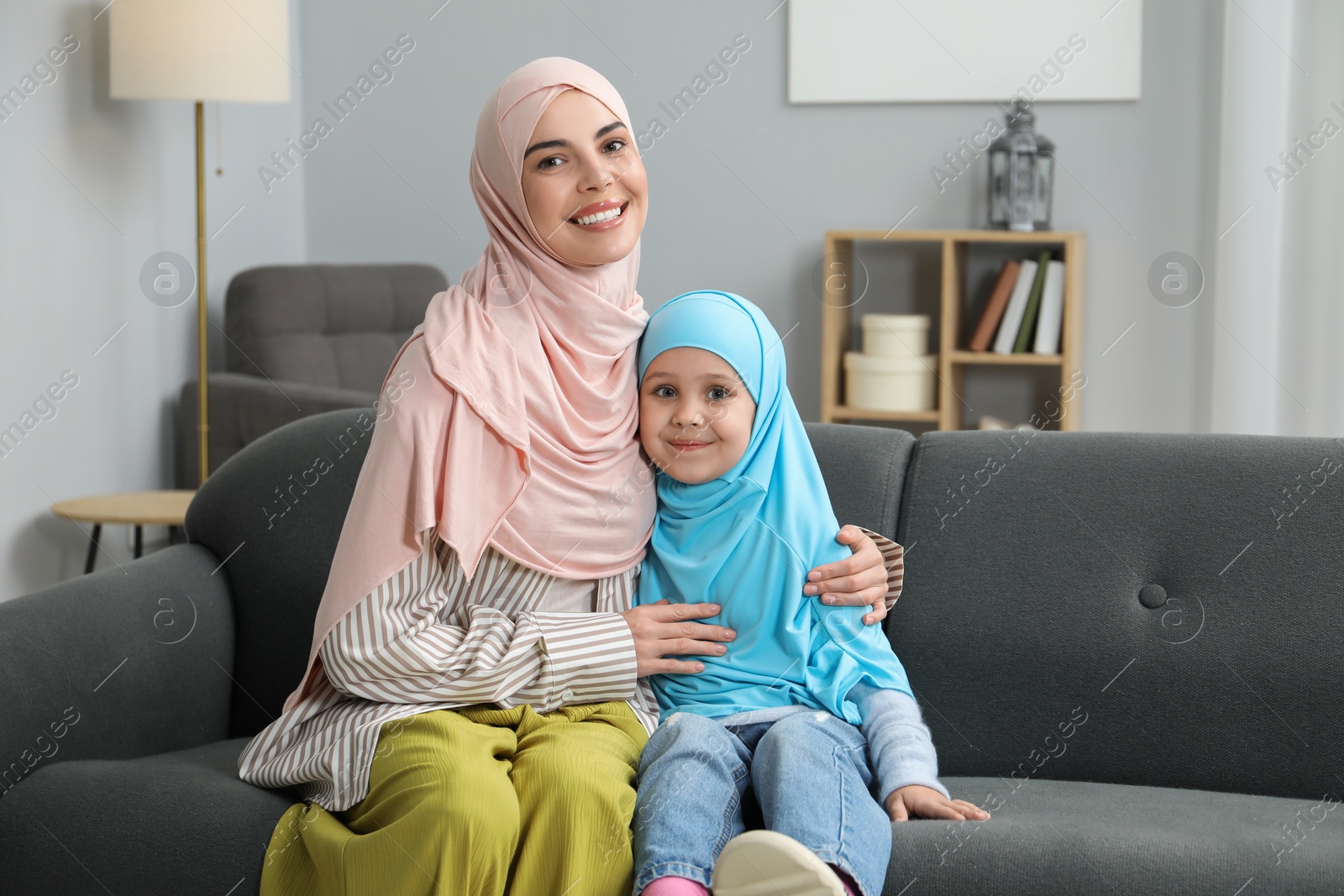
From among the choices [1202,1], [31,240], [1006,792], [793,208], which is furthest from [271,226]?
[1006,792]

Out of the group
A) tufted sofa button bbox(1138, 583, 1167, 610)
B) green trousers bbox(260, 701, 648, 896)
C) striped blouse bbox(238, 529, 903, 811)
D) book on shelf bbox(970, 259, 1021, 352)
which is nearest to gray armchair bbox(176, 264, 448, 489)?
book on shelf bbox(970, 259, 1021, 352)

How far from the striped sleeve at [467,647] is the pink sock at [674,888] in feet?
0.97

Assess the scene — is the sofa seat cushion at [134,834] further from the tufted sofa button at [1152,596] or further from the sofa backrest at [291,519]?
the tufted sofa button at [1152,596]

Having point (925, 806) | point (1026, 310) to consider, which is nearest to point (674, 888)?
point (925, 806)

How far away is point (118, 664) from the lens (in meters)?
1.64

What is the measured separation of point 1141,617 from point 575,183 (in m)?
0.96

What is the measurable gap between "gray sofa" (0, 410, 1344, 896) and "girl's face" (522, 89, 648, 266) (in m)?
0.52

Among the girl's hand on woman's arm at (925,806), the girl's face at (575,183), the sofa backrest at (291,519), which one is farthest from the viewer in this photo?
the sofa backrest at (291,519)

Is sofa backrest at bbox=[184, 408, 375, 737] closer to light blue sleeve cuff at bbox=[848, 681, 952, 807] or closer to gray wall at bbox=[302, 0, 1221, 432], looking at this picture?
light blue sleeve cuff at bbox=[848, 681, 952, 807]

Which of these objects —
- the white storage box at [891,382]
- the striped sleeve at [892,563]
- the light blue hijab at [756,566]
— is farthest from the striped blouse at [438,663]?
the white storage box at [891,382]

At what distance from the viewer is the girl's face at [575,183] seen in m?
1.49

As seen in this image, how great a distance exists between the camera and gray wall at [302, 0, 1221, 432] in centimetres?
377

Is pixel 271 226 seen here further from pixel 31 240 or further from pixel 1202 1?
Answer: pixel 1202 1

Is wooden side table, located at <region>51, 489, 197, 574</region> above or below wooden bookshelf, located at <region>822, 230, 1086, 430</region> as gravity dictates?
below
